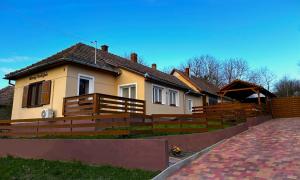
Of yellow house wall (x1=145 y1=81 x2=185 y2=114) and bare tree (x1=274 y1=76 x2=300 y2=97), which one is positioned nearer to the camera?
yellow house wall (x1=145 y1=81 x2=185 y2=114)

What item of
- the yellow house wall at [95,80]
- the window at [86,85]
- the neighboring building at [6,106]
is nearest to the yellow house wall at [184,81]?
the yellow house wall at [95,80]

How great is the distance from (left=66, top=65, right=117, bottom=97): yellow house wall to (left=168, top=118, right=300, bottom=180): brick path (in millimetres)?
8488

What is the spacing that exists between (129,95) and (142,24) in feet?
16.3

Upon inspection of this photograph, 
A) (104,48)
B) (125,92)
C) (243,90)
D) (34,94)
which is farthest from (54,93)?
(243,90)

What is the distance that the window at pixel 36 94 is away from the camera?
642 inches

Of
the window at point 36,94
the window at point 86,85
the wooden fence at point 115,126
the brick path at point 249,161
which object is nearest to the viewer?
the brick path at point 249,161

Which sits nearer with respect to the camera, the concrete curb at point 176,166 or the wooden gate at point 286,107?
the concrete curb at point 176,166

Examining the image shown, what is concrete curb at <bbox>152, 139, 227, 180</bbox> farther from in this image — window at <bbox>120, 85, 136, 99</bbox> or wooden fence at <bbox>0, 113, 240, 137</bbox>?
window at <bbox>120, 85, 136, 99</bbox>

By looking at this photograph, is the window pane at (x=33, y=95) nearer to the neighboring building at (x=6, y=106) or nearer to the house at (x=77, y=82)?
the house at (x=77, y=82)

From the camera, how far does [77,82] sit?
1623 cm

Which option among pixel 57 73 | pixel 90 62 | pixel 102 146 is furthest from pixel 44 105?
pixel 102 146

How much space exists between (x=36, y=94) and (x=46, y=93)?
1.41m

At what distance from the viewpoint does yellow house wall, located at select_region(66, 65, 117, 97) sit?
51.9 feet

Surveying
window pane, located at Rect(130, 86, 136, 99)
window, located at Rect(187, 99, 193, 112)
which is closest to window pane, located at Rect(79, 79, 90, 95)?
window pane, located at Rect(130, 86, 136, 99)
